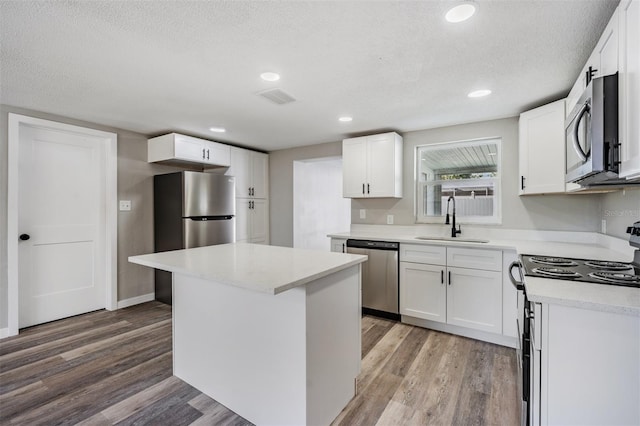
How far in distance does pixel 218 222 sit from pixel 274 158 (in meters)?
1.57

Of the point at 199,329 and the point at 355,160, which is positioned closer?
the point at 199,329

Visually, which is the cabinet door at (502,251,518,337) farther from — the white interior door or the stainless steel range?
the white interior door

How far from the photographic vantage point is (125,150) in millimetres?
3736

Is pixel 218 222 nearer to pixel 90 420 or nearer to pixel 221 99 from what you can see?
pixel 221 99

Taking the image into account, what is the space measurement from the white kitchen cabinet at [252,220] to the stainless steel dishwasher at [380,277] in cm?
190

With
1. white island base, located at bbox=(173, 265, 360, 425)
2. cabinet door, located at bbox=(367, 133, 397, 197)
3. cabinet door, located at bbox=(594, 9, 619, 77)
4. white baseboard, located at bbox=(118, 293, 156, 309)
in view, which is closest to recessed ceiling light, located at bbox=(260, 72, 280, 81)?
white island base, located at bbox=(173, 265, 360, 425)

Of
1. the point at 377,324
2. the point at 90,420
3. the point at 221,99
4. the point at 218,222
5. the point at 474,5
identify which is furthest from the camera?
the point at 218,222

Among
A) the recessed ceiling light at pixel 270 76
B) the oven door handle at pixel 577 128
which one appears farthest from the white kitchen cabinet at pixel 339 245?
the oven door handle at pixel 577 128

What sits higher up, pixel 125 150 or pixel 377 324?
pixel 125 150

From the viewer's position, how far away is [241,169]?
4.58 m

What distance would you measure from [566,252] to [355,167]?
225 cm

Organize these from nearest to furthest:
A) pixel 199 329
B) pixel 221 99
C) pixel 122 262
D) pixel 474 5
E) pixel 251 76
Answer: pixel 474 5, pixel 199 329, pixel 251 76, pixel 221 99, pixel 122 262

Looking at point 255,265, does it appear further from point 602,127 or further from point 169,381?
point 602,127

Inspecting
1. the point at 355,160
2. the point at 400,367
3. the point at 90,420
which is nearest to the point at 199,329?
the point at 90,420
